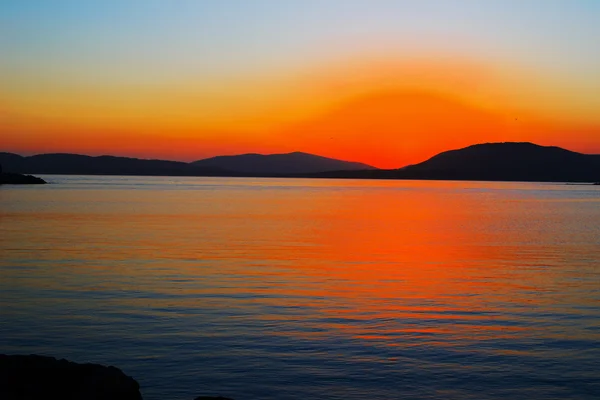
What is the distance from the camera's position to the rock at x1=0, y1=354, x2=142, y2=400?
802 centimetres

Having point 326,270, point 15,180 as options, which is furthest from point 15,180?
point 326,270

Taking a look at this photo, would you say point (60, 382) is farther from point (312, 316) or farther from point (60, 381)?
Result: point (312, 316)

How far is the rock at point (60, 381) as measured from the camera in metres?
8.02

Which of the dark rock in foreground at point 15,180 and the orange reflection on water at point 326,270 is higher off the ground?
the dark rock in foreground at point 15,180

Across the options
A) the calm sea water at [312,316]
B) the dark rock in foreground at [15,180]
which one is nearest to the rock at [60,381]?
the calm sea water at [312,316]

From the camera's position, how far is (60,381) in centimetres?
829

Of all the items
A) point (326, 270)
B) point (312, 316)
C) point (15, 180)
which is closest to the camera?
point (312, 316)

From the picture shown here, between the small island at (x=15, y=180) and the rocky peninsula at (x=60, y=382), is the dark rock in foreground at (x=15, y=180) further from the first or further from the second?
the rocky peninsula at (x=60, y=382)

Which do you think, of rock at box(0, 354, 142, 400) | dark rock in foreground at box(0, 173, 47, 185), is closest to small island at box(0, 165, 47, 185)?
dark rock in foreground at box(0, 173, 47, 185)

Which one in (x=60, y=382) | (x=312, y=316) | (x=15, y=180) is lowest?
(x=312, y=316)

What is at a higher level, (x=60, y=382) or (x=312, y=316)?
(x=60, y=382)

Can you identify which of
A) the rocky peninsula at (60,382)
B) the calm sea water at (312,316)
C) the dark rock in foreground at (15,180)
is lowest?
the calm sea water at (312,316)

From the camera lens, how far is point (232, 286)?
58.7 ft

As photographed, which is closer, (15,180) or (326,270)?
(326,270)
